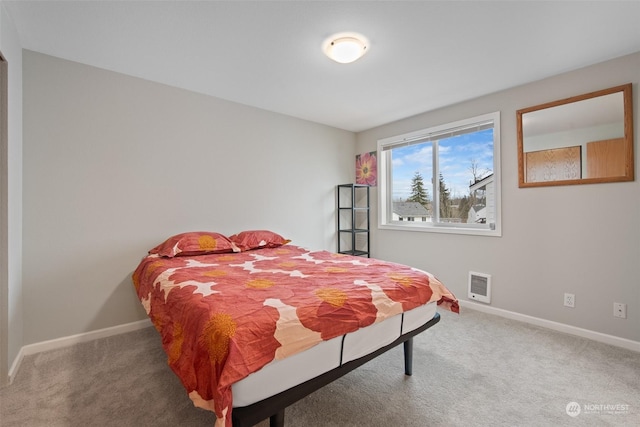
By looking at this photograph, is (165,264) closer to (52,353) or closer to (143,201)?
(143,201)

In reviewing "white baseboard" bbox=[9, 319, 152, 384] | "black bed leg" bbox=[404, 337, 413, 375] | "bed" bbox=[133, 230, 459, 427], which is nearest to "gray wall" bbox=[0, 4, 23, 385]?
"white baseboard" bbox=[9, 319, 152, 384]

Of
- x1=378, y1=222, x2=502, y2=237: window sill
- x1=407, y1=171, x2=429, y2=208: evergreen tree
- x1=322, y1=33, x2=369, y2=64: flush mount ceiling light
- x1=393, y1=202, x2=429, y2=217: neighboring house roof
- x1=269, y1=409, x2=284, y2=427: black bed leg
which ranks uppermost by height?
x1=322, y1=33, x2=369, y2=64: flush mount ceiling light

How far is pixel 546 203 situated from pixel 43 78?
4433mm

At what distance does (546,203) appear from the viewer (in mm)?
2652

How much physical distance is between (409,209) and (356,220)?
2.94 feet

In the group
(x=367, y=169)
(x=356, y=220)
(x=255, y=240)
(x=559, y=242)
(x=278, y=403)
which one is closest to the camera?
(x=278, y=403)

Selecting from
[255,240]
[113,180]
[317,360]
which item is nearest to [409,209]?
[255,240]

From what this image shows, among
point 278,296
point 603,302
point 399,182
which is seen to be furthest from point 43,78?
point 603,302

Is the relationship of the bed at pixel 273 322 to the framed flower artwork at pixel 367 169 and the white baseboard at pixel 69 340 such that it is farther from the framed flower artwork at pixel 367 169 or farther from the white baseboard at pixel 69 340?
the framed flower artwork at pixel 367 169

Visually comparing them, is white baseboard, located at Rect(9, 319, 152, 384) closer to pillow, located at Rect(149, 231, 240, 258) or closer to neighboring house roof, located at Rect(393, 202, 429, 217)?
pillow, located at Rect(149, 231, 240, 258)

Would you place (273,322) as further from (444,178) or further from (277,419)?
(444,178)

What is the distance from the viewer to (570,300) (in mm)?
2510

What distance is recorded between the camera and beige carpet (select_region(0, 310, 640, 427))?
1476 mm

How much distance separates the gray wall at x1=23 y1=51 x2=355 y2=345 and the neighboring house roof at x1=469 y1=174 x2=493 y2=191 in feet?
7.97
